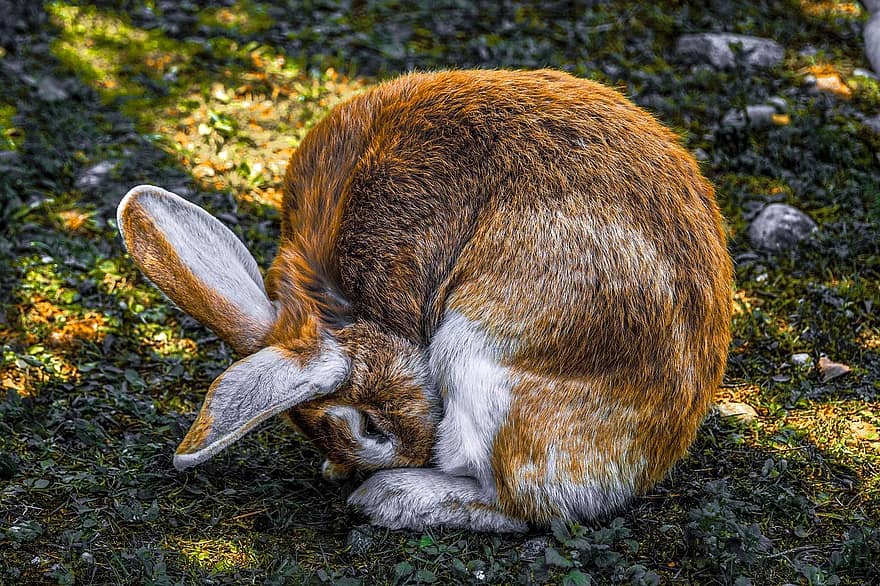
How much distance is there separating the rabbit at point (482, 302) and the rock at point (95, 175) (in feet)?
8.98

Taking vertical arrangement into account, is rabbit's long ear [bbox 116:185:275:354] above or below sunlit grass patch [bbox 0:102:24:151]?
above

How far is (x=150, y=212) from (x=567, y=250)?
66.7 inches

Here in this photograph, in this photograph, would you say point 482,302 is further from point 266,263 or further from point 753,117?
point 753,117

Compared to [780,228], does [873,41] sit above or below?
above

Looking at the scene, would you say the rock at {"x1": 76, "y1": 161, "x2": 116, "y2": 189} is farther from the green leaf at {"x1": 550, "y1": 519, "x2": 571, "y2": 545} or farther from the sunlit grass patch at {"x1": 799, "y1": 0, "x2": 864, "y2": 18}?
the sunlit grass patch at {"x1": 799, "y1": 0, "x2": 864, "y2": 18}

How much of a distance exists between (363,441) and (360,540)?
407mm

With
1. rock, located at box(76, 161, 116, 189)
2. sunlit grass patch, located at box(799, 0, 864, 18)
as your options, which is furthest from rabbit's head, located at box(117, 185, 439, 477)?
sunlit grass patch, located at box(799, 0, 864, 18)

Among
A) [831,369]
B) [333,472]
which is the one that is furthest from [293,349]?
[831,369]

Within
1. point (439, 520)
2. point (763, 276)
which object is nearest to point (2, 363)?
point (439, 520)

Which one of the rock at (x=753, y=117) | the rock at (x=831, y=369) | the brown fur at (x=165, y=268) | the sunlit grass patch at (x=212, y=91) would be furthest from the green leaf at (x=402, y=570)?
the rock at (x=753, y=117)

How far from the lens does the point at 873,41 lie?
741cm

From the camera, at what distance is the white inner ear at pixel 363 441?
13.8ft

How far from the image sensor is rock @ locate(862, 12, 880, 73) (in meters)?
7.35

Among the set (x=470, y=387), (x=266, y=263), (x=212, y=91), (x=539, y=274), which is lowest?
(x=266, y=263)
